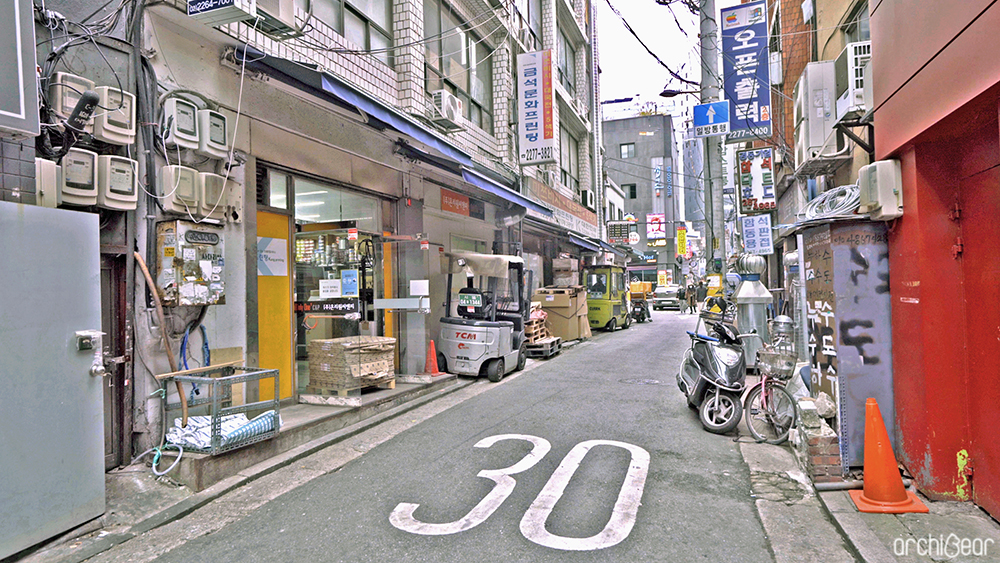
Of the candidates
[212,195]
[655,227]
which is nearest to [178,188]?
[212,195]

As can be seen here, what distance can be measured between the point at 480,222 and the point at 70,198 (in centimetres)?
1080

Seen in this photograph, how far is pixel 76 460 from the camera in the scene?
4121 millimetres

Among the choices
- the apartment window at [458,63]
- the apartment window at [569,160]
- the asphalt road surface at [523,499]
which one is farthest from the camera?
the apartment window at [569,160]

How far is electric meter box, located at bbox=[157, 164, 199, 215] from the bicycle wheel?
6904mm

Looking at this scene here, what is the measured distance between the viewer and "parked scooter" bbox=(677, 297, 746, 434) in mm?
6824

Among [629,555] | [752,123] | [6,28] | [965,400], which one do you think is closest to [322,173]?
[6,28]

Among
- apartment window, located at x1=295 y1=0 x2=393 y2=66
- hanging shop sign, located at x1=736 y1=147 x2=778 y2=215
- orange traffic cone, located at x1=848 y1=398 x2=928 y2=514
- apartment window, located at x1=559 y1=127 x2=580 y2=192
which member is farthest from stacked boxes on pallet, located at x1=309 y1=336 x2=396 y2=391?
apartment window, located at x1=559 y1=127 x2=580 y2=192

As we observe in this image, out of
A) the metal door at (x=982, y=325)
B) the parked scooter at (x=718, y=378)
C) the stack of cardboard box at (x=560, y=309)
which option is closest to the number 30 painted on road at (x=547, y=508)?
the parked scooter at (x=718, y=378)

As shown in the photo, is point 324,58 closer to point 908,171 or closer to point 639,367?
point 908,171

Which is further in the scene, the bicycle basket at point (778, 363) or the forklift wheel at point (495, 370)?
the forklift wheel at point (495, 370)

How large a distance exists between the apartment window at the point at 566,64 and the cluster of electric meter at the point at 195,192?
18.3 m

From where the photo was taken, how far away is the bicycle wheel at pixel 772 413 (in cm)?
630

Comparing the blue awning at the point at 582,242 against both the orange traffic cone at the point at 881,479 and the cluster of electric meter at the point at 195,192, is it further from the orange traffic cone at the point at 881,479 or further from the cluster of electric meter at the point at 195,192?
the orange traffic cone at the point at 881,479

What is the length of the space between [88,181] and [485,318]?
24.1ft
